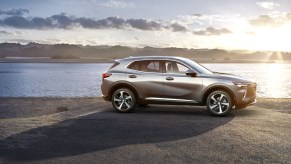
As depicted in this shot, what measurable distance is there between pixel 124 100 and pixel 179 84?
5.93 ft

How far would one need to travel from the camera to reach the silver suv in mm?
12164

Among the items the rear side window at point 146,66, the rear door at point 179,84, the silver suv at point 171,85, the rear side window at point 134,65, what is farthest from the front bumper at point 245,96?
the rear side window at point 134,65

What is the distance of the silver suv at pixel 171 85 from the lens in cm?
1216

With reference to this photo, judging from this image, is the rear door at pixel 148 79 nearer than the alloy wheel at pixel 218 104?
No

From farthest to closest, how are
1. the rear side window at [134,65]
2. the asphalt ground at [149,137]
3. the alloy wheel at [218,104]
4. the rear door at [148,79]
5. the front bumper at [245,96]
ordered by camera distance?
the rear side window at [134,65] → the rear door at [148,79] → the alloy wheel at [218,104] → the front bumper at [245,96] → the asphalt ground at [149,137]

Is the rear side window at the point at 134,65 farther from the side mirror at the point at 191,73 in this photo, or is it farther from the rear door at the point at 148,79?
the side mirror at the point at 191,73

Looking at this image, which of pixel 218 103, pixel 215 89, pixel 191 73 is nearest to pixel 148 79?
pixel 191 73

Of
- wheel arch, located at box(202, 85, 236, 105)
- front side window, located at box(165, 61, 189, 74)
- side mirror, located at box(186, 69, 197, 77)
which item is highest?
front side window, located at box(165, 61, 189, 74)

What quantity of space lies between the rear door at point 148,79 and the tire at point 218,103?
58.7 inches

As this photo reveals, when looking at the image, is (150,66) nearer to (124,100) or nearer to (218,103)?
(124,100)

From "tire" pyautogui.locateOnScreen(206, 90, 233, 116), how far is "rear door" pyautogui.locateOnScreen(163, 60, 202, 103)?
1.19ft

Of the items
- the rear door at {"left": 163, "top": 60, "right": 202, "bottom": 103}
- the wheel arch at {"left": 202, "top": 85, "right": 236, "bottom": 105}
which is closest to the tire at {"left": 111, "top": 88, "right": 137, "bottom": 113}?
the rear door at {"left": 163, "top": 60, "right": 202, "bottom": 103}

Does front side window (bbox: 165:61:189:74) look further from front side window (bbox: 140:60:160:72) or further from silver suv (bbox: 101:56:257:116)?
front side window (bbox: 140:60:160:72)

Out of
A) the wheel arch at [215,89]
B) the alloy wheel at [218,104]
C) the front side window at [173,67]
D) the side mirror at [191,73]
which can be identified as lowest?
the alloy wheel at [218,104]
